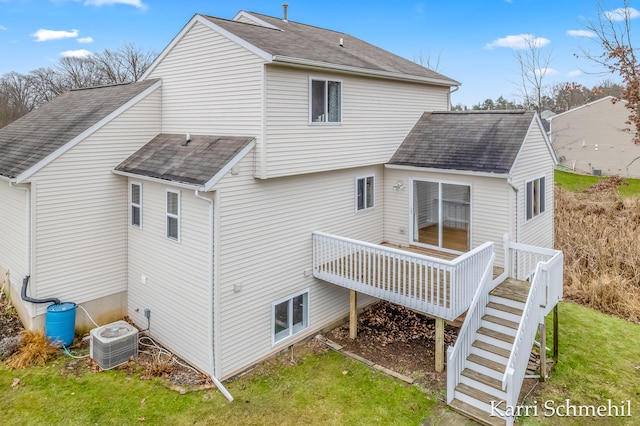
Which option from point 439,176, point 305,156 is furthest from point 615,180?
point 305,156

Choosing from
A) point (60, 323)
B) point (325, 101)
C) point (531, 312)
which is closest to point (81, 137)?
point (60, 323)

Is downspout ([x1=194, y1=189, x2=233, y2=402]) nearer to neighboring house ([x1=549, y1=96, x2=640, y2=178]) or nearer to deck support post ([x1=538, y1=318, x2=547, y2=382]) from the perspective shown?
deck support post ([x1=538, y1=318, x2=547, y2=382])

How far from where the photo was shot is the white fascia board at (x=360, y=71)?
860cm

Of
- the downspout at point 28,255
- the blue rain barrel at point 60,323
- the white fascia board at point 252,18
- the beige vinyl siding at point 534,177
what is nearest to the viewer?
the downspout at point 28,255

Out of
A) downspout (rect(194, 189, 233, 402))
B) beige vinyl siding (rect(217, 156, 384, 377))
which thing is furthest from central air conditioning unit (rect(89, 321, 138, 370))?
beige vinyl siding (rect(217, 156, 384, 377))

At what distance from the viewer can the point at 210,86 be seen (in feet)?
32.0

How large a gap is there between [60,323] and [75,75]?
127ft

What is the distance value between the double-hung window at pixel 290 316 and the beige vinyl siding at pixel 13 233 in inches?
221

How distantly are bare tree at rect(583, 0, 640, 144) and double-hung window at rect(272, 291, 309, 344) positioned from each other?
1037 cm

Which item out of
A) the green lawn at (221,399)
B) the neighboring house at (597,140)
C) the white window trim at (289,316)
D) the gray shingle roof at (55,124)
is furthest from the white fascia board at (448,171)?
the neighboring house at (597,140)

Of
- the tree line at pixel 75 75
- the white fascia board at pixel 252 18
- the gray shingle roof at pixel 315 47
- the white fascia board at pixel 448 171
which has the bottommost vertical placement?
the white fascia board at pixel 448 171

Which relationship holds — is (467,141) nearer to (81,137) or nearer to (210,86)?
(210,86)

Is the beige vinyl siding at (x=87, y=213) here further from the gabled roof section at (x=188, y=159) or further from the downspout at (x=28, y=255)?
the gabled roof section at (x=188, y=159)

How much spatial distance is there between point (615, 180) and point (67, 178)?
680 inches
